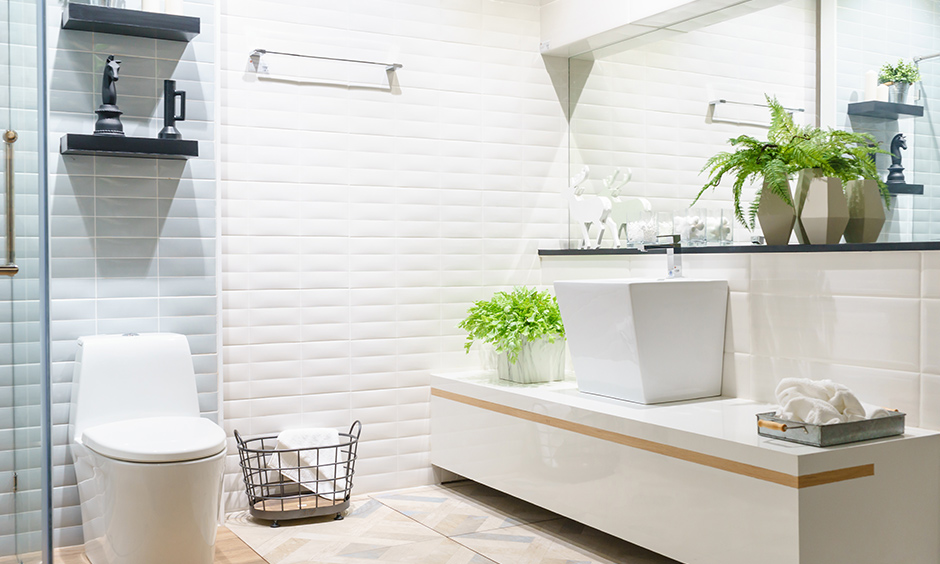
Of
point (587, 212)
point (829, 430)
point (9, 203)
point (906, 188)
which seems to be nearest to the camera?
point (9, 203)

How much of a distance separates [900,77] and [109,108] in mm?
2463

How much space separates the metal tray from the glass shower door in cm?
181

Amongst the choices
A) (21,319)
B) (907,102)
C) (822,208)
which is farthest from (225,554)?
(907,102)

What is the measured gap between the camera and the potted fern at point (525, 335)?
10.3 feet

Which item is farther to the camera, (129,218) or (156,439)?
(129,218)

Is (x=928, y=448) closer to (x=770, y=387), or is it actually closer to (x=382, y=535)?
(x=770, y=387)

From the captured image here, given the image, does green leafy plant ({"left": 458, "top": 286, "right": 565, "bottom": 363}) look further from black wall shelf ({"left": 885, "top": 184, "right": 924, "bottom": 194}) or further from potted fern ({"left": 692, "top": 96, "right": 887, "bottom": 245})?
black wall shelf ({"left": 885, "top": 184, "right": 924, "bottom": 194})

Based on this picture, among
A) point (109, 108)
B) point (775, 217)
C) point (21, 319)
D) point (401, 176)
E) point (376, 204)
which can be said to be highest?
point (109, 108)

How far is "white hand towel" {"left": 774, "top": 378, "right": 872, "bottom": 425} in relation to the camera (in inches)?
80.6

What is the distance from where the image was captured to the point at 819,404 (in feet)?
6.76

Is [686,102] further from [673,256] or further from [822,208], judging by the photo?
[822,208]

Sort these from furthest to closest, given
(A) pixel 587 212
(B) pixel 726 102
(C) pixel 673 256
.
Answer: (A) pixel 587 212, (B) pixel 726 102, (C) pixel 673 256

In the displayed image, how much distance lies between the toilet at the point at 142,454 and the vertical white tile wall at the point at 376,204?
0.41m

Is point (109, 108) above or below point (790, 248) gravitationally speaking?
above
